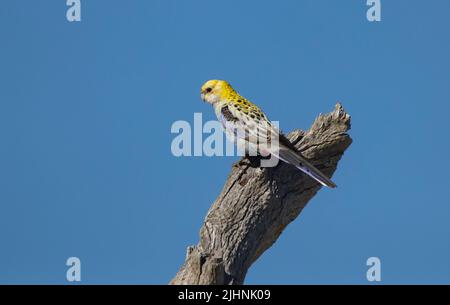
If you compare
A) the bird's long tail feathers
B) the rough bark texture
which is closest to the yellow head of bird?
the rough bark texture

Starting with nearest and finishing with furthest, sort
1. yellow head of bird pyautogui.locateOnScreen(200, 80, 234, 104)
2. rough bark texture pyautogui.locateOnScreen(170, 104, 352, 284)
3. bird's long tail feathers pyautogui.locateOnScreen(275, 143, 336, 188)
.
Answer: rough bark texture pyautogui.locateOnScreen(170, 104, 352, 284)
bird's long tail feathers pyautogui.locateOnScreen(275, 143, 336, 188)
yellow head of bird pyautogui.locateOnScreen(200, 80, 234, 104)

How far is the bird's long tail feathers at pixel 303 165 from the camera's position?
625 inches

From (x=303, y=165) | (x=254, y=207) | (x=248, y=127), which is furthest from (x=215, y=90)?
(x=303, y=165)

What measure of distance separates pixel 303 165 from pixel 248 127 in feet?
4.29

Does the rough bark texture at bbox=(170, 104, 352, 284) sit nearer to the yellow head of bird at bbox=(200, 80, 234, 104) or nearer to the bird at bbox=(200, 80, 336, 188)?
the bird at bbox=(200, 80, 336, 188)

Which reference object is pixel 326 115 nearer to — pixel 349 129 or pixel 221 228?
pixel 349 129

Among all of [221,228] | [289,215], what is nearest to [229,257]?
[221,228]

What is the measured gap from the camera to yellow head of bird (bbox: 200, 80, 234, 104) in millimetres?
17844

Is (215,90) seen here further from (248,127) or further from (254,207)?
(254,207)

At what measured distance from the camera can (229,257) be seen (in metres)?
15.8

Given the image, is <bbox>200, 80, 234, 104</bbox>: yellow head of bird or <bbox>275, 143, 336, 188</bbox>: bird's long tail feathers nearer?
<bbox>275, 143, 336, 188</bbox>: bird's long tail feathers

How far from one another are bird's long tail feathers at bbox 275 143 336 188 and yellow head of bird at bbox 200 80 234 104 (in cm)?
227

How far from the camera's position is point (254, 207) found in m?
16.3
